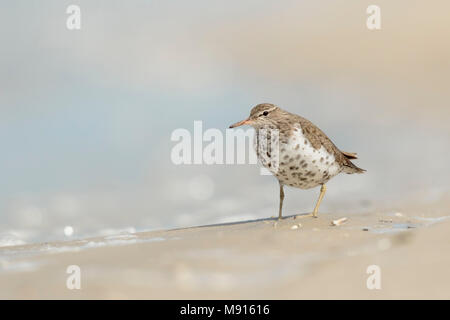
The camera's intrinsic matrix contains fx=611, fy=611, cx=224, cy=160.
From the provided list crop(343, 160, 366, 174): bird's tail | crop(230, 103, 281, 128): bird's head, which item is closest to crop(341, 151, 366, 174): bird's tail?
crop(343, 160, 366, 174): bird's tail

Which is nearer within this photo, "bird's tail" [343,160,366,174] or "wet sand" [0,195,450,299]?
"wet sand" [0,195,450,299]

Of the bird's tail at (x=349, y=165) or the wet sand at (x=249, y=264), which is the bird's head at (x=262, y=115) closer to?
the bird's tail at (x=349, y=165)

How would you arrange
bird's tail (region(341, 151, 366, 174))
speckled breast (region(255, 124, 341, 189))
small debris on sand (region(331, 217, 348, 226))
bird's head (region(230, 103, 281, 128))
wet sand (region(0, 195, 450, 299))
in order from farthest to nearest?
bird's tail (region(341, 151, 366, 174)) → bird's head (region(230, 103, 281, 128)) → speckled breast (region(255, 124, 341, 189)) → small debris on sand (region(331, 217, 348, 226)) → wet sand (region(0, 195, 450, 299))

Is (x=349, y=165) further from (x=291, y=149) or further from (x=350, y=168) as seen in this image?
(x=291, y=149)

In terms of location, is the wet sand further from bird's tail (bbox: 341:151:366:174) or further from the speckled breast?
bird's tail (bbox: 341:151:366:174)

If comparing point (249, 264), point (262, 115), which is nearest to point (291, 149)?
point (262, 115)

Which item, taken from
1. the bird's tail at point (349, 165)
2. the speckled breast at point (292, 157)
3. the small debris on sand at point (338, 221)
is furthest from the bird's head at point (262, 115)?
the small debris on sand at point (338, 221)

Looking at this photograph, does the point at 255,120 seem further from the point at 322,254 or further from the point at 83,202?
the point at 83,202
